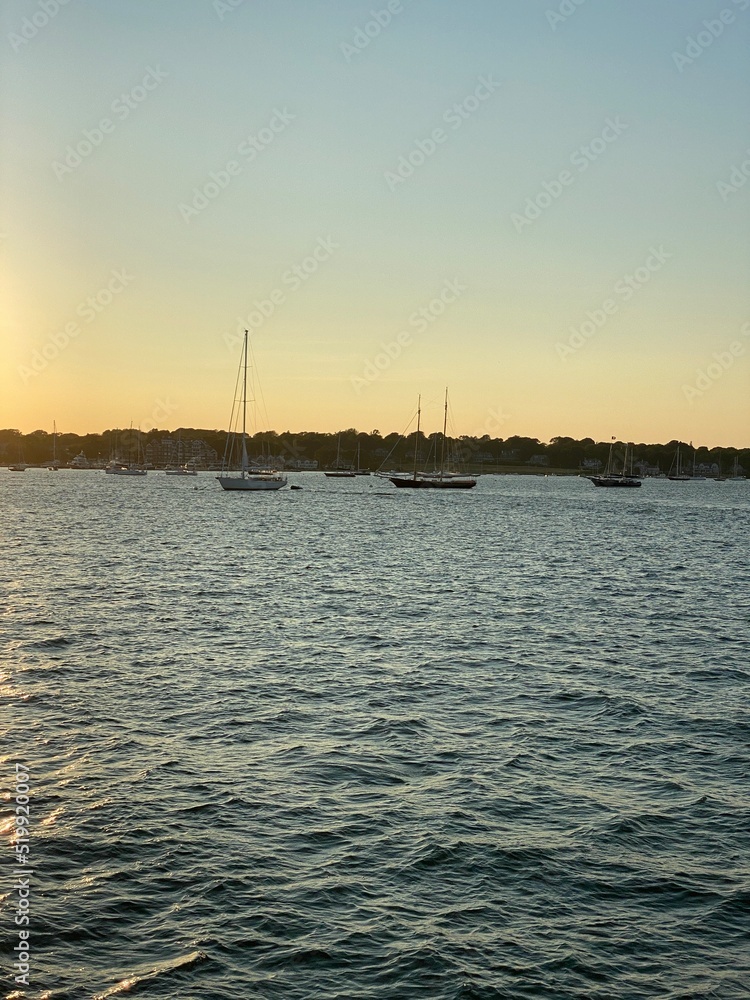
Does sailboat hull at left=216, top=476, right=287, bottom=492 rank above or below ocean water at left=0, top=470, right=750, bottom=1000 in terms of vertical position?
above

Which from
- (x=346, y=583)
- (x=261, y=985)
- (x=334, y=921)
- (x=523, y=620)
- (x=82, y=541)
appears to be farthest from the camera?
(x=82, y=541)

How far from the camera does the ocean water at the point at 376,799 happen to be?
11.9m

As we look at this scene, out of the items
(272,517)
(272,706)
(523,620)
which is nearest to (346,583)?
(523,620)

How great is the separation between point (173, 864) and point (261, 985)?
3.65 metres

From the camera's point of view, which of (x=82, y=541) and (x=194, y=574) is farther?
(x=82, y=541)

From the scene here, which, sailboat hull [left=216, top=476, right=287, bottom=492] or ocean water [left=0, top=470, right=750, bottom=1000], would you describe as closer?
ocean water [left=0, top=470, right=750, bottom=1000]

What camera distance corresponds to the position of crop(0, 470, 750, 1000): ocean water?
11.9 meters

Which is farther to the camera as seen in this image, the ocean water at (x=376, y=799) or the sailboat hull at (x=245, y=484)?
the sailboat hull at (x=245, y=484)

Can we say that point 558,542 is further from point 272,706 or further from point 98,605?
point 272,706

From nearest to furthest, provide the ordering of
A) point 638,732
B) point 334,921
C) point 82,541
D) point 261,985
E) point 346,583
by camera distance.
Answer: point 261,985
point 334,921
point 638,732
point 346,583
point 82,541

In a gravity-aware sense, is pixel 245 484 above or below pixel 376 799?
above

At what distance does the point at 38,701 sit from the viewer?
23578mm

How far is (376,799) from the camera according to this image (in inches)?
687

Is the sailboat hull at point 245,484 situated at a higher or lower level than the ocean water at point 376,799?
higher
